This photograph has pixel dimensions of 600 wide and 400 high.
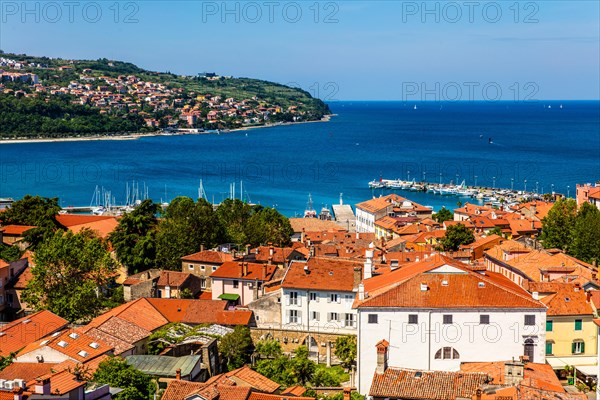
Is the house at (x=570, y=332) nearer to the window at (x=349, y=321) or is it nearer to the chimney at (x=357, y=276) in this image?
the chimney at (x=357, y=276)

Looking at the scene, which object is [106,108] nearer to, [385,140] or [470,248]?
[385,140]

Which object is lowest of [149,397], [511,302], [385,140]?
[149,397]

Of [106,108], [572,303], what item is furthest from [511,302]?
[106,108]

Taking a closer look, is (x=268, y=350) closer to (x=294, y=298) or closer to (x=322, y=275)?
(x=294, y=298)

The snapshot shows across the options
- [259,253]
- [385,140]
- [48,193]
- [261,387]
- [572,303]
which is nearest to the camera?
[261,387]

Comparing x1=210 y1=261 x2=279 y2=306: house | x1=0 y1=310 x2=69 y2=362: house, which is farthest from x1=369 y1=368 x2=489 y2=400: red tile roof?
x1=210 y1=261 x2=279 y2=306: house

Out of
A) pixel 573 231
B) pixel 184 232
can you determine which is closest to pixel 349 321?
pixel 184 232
